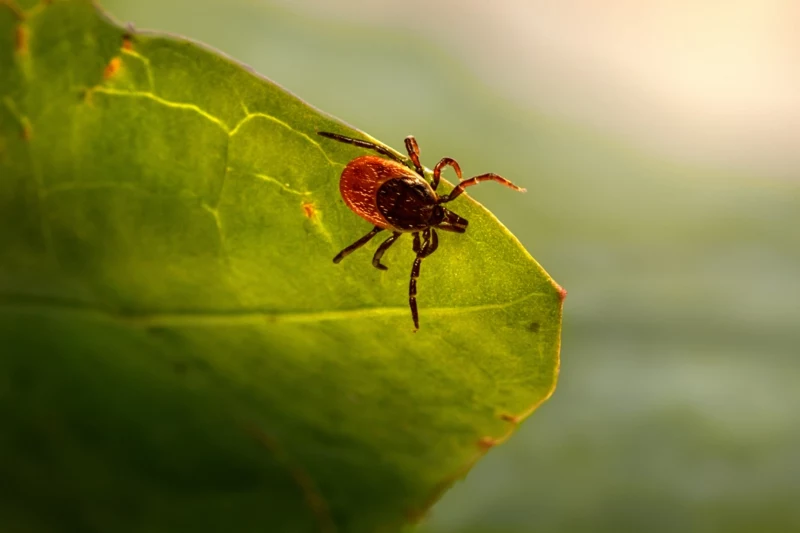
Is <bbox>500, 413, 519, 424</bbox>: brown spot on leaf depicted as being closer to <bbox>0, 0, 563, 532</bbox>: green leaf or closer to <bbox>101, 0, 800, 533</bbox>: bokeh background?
<bbox>0, 0, 563, 532</bbox>: green leaf

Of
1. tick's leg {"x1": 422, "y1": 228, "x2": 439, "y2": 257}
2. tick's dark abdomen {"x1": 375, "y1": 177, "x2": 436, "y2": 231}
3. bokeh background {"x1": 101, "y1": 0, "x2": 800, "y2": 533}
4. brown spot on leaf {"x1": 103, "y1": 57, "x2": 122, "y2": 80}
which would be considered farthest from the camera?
bokeh background {"x1": 101, "y1": 0, "x2": 800, "y2": 533}

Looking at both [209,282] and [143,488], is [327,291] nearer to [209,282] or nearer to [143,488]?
[209,282]

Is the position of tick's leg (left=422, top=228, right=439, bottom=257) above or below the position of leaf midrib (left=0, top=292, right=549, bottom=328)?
above

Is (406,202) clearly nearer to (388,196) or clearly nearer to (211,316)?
(388,196)

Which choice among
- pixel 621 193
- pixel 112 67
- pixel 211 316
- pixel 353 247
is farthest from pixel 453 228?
pixel 621 193

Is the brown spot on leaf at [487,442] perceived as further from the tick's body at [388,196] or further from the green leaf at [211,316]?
the tick's body at [388,196]

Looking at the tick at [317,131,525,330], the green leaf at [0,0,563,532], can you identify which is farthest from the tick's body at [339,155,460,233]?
the green leaf at [0,0,563,532]
